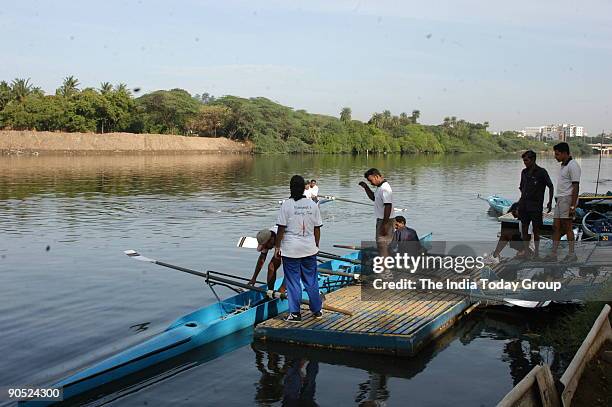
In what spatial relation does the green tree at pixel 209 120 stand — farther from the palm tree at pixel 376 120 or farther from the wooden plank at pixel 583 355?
the wooden plank at pixel 583 355

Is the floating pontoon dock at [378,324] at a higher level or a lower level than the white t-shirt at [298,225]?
lower

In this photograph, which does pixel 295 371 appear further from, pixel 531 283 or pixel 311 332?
pixel 531 283

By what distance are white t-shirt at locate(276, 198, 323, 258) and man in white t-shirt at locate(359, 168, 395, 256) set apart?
88.2 inches

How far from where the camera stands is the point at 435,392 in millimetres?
7734

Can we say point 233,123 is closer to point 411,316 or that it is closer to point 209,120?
point 209,120

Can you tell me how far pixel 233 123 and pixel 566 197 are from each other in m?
101

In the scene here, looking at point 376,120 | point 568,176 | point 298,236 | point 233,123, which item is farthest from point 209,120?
point 298,236

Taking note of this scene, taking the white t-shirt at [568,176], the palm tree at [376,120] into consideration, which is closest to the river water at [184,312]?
the white t-shirt at [568,176]

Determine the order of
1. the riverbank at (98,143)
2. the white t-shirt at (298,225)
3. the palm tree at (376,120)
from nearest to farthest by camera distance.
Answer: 1. the white t-shirt at (298,225)
2. the riverbank at (98,143)
3. the palm tree at (376,120)

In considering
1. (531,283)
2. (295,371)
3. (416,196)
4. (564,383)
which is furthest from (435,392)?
(416,196)

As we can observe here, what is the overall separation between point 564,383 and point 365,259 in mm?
6948

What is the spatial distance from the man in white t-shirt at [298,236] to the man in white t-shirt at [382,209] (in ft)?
7.16

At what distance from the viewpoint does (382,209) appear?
10.9 metres

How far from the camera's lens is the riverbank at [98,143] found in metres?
81.8
